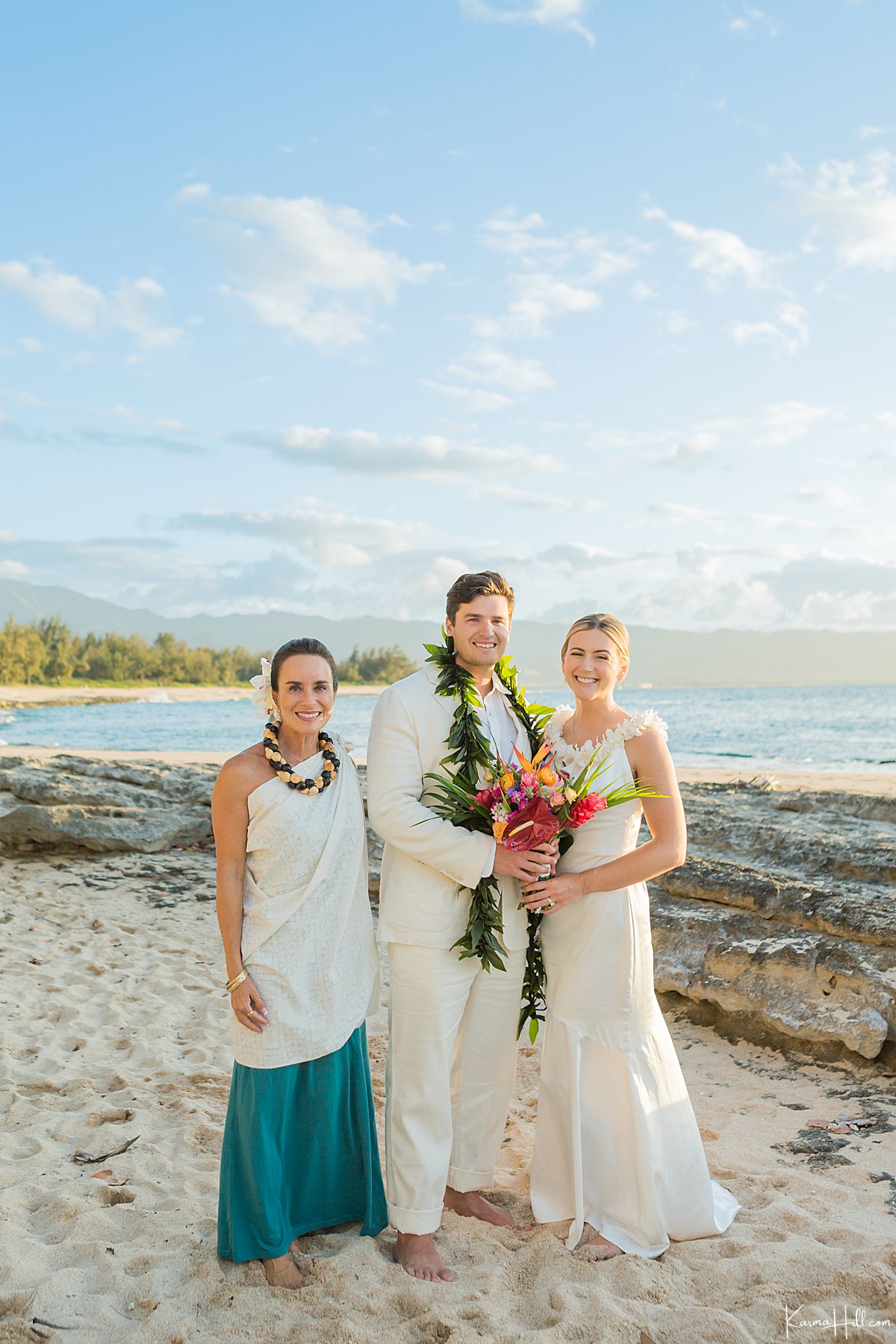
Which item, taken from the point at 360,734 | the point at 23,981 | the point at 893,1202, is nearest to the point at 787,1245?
the point at 893,1202

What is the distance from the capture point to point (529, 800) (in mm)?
3314

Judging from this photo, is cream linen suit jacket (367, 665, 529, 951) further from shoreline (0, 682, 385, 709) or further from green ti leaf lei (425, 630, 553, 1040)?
shoreline (0, 682, 385, 709)

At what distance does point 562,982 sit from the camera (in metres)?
3.61

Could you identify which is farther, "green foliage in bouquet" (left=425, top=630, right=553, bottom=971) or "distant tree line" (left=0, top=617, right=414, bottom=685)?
"distant tree line" (left=0, top=617, right=414, bottom=685)

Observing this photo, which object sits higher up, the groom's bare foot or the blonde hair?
the blonde hair

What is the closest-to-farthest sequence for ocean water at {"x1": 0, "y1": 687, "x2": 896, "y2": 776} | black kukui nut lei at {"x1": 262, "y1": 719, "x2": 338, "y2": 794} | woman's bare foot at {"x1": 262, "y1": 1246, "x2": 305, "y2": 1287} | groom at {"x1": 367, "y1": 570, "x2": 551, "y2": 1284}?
woman's bare foot at {"x1": 262, "y1": 1246, "x2": 305, "y2": 1287}
black kukui nut lei at {"x1": 262, "y1": 719, "x2": 338, "y2": 794}
groom at {"x1": 367, "y1": 570, "x2": 551, "y2": 1284}
ocean water at {"x1": 0, "y1": 687, "x2": 896, "y2": 776}

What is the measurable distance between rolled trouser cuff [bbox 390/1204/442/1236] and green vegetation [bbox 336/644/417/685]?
7804cm

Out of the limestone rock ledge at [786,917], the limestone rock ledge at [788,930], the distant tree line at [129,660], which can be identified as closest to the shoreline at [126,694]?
the distant tree line at [129,660]

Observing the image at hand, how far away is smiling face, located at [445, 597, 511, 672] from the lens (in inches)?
139

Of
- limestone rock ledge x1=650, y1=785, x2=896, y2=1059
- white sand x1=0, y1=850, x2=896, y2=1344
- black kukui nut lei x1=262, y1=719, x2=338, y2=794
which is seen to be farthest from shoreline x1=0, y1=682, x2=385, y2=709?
black kukui nut lei x1=262, y1=719, x2=338, y2=794

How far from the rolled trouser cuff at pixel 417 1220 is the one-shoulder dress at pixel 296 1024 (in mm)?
282

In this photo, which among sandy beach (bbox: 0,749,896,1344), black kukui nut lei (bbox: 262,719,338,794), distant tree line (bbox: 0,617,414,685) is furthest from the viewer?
distant tree line (bbox: 0,617,414,685)

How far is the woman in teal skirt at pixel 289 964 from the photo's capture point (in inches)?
126

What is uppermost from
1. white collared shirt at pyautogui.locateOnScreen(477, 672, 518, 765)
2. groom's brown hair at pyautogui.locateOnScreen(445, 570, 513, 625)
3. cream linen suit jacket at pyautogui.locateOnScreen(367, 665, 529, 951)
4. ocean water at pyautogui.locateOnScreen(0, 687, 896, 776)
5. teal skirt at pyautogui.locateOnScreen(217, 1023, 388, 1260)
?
groom's brown hair at pyautogui.locateOnScreen(445, 570, 513, 625)
